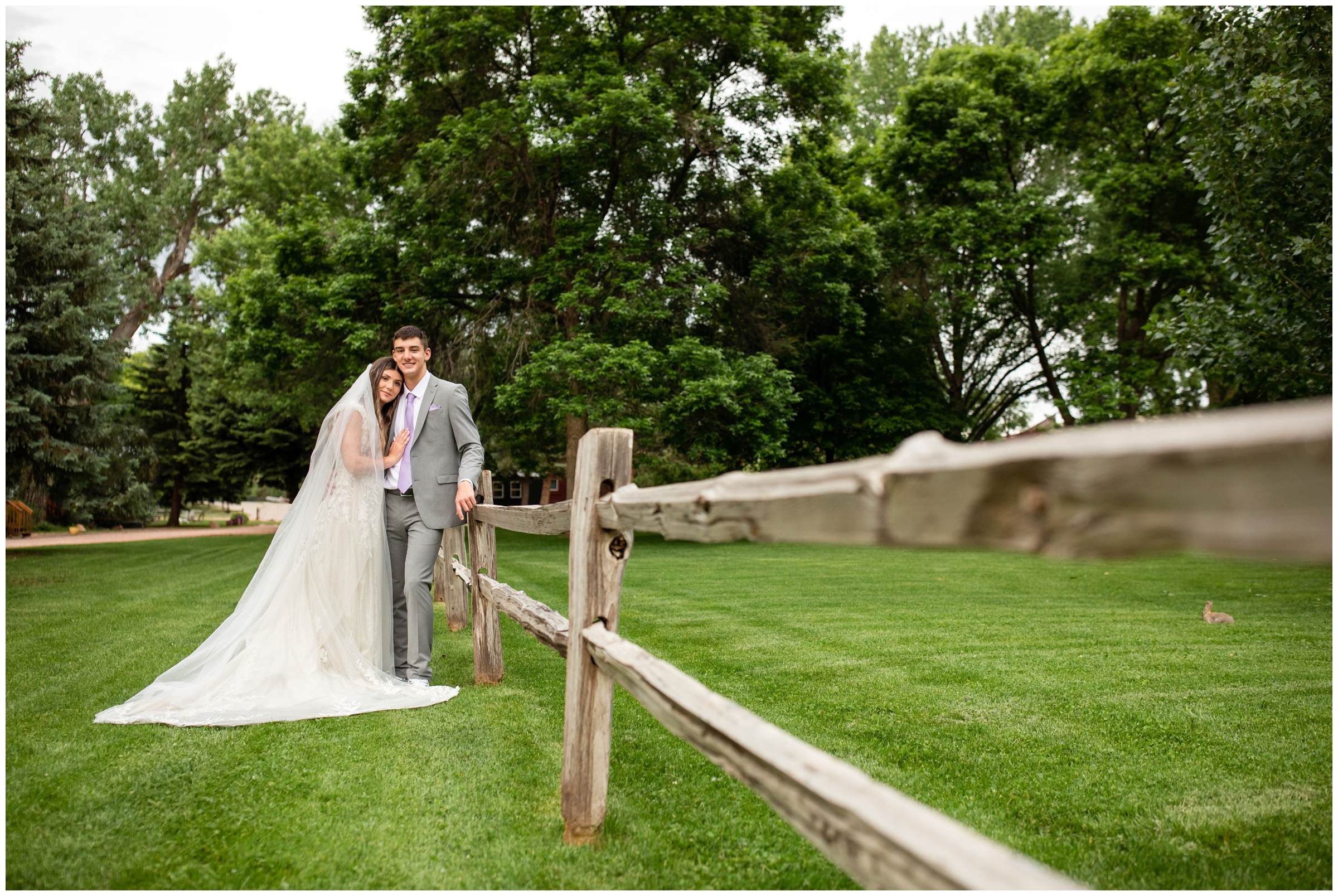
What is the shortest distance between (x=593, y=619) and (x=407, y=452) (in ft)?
9.22

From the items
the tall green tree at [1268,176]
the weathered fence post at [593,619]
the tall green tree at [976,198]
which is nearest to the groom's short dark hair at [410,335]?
the weathered fence post at [593,619]

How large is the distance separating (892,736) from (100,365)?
19.3 meters

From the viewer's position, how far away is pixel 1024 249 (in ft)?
69.4

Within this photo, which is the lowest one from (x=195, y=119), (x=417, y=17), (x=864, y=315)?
(x=864, y=315)

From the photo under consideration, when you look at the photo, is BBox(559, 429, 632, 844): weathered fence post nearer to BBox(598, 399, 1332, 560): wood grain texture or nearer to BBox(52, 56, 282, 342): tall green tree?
BBox(598, 399, 1332, 560): wood grain texture

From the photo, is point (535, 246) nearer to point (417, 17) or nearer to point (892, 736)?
point (417, 17)

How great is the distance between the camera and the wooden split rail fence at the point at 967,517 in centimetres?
95

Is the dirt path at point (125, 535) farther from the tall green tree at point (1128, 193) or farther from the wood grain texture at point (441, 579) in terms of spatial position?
the tall green tree at point (1128, 193)

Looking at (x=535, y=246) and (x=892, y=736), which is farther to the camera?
(x=535, y=246)

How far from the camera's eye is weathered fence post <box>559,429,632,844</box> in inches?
118

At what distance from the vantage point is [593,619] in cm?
307

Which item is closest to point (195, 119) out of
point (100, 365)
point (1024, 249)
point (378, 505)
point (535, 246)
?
point (100, 365)

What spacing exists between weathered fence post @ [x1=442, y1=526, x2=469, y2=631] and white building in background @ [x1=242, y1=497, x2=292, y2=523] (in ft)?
124

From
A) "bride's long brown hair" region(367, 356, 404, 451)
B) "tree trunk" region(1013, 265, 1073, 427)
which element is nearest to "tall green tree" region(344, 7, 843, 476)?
"tree trunk" region(1013, 265, 1073, 427)
